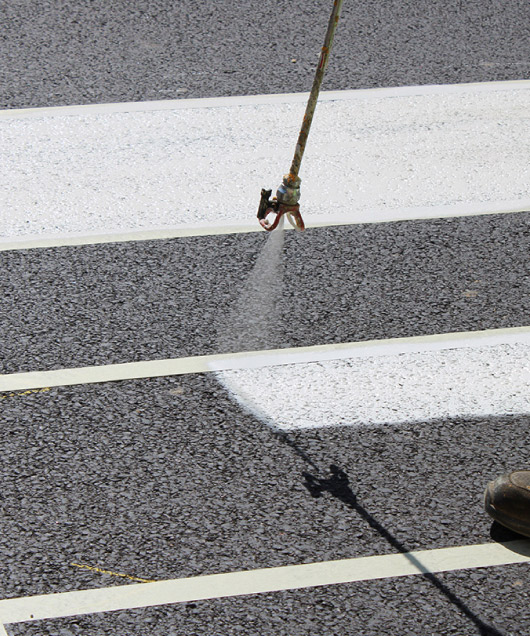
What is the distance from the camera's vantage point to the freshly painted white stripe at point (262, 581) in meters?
2.68

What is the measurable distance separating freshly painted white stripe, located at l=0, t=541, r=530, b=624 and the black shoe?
0.23 feet

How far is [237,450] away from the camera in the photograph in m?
3.27

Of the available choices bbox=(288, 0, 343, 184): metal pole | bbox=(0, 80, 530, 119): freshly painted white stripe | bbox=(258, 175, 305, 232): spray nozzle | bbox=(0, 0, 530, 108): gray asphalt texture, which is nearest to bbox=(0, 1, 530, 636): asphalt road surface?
bbox=(258, 175, 305, 232): spray nozzle

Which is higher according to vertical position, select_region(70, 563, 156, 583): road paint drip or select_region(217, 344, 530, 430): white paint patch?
select_region(217, 344, 530, 430): white paint patch

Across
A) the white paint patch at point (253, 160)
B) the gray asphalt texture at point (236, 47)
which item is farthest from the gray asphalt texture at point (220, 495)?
the gray asphalt texture at point (236, 47)

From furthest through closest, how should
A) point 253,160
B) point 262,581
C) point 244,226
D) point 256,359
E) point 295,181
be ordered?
point 253,160 < point 244,226 < point 256,359 < point 295,181 < point 262,581

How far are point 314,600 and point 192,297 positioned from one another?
5.52 ft

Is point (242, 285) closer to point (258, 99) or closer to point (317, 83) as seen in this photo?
point (317, 83)

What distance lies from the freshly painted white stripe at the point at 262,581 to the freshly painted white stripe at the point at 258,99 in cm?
360

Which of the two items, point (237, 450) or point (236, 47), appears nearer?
point (237, 450)

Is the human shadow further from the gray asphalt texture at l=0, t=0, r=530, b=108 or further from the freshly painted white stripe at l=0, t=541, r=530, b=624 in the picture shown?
the gray asphalt texture at l=0, t=0, r=530, b=108

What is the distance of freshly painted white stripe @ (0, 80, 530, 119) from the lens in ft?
19.0

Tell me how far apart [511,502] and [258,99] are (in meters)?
3.65

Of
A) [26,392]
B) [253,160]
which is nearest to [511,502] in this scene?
[26,392]
